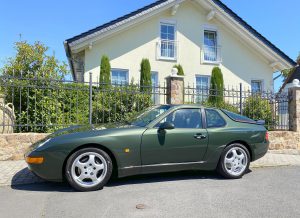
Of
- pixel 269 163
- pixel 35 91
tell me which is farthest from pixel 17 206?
pixel 269 163

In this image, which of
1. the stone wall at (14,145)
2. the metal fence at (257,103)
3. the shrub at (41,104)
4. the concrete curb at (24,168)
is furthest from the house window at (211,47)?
the stone wall at (14,145)

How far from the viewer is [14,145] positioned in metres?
7.62

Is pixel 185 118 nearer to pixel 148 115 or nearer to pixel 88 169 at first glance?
pixel 148 115

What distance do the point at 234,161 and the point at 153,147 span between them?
1720 mm

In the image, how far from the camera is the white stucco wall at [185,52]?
16750 mm

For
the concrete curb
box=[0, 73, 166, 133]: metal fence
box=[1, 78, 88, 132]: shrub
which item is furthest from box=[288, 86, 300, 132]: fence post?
box=[1, 78, 88, 132]: shrub

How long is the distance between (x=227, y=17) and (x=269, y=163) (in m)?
12.7

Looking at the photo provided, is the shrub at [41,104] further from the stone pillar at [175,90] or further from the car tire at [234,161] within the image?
the car tire at [234,161]

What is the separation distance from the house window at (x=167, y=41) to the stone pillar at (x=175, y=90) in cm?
873

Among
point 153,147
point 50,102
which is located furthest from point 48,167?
point 50,102

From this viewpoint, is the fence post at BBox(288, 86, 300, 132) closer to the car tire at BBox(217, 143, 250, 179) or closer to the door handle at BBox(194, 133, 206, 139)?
the car tire at BBox(217, 143, 250, 179)

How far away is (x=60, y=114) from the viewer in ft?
30.5

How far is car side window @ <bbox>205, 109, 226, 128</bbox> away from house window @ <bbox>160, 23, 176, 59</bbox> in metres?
12.0

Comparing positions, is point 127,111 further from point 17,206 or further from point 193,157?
point 17,206
